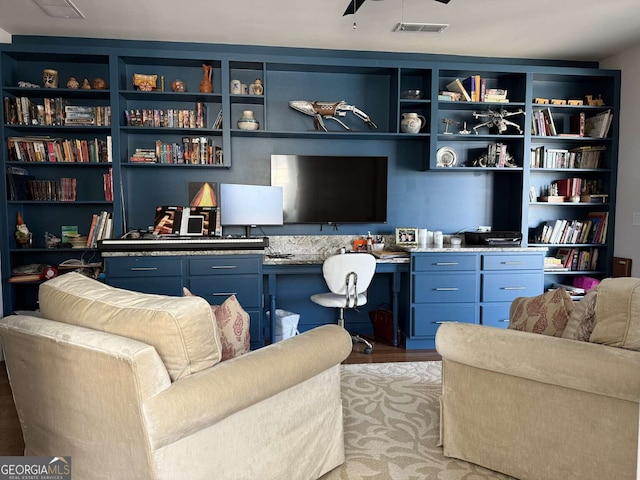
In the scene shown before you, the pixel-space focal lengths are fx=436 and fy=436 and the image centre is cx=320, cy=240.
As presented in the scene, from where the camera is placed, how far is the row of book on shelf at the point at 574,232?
425cm

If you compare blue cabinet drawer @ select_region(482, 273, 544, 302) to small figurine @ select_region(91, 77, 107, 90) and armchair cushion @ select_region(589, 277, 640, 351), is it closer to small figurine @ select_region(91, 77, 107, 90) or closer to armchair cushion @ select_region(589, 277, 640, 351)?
armchair cushion @ select_region(589, 277, 640, 351)

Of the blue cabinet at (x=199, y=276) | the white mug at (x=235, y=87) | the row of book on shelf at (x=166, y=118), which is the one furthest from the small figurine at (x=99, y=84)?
the blue cabinet at (x=199, y=276)

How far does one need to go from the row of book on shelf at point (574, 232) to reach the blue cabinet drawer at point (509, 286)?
1.94 ft

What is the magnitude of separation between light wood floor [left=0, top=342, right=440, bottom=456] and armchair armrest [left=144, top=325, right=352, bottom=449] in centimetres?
135

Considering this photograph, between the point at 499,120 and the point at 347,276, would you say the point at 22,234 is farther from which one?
the point at 499,120

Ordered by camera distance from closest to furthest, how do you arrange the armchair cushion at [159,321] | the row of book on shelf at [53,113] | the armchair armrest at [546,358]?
the armchair cushion at [159,321]
the armchair armrest at [546,358]
the row of book on shelf at [53,113]

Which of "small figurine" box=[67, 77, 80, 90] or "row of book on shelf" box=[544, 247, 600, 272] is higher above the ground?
"small figurine" box=[67, 77, 80, 90]

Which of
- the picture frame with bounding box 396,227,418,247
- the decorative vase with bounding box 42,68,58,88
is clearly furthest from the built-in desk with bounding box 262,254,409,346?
the decorative vase with bounding box 42,68,58,88

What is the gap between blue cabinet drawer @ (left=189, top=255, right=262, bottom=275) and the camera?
3.42 meters

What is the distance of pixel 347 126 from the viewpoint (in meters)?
4.16

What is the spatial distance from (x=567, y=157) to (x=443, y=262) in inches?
69.5

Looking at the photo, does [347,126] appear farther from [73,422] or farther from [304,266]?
[73,422]

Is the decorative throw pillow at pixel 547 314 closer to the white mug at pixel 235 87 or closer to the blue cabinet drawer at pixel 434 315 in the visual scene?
the blue cabinet drawer at pixel 434 315

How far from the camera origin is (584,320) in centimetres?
174
